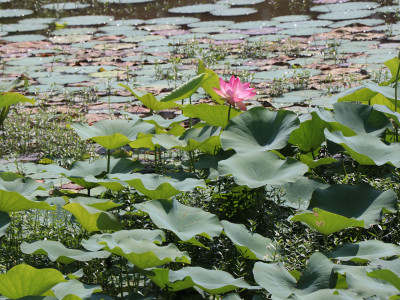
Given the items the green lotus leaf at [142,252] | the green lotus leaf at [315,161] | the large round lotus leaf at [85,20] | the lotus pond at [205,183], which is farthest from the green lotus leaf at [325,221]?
the large round lotus leaf at [85,20]

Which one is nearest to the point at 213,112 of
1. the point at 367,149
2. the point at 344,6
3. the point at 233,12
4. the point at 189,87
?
the point at 189,87

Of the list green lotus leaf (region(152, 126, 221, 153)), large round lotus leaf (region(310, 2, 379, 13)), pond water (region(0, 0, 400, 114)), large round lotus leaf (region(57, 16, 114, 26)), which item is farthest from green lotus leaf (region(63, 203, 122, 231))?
large round lotus leaf (region(310, 2, 379, 13))

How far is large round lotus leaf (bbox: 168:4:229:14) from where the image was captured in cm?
802

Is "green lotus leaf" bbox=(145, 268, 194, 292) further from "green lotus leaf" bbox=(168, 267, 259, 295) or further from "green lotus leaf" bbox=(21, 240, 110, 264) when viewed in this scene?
"green lotus leaf" bbox=(21, 240, 110, 264)

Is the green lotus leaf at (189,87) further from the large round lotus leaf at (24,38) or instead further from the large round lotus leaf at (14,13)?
the large round lotus leaf at (14,13)

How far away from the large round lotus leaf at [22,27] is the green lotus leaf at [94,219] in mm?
5256

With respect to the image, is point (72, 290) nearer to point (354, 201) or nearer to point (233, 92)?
point (354, 201)

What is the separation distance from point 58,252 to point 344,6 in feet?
20.9

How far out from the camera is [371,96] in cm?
325

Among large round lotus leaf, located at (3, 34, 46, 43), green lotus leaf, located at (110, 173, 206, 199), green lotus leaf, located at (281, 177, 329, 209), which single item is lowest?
green lotus leaf, located at (281, 177, 329, 209)

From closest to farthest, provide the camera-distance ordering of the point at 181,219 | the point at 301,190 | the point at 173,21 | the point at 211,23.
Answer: the point at 181,219 < the point at 301,190 < the point at 211,23 < the point at 173,21

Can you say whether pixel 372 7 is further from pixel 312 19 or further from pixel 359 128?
pixel 359 128

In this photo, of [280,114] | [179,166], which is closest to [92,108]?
[179,166]

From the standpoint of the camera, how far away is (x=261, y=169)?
2582 mm
